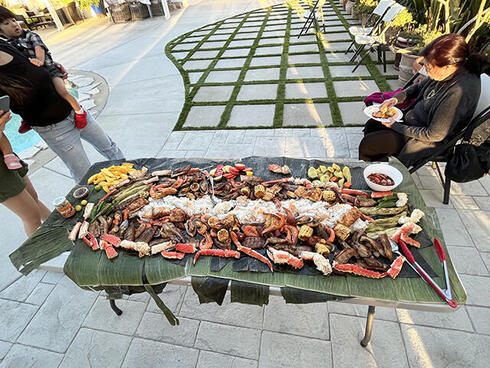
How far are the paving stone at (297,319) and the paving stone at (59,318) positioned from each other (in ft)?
5.85

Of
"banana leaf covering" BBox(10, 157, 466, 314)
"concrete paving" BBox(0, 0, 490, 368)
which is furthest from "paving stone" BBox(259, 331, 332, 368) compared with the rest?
"banana leaf covering" BBox(10, 157, 466, 314)

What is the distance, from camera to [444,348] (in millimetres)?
1964

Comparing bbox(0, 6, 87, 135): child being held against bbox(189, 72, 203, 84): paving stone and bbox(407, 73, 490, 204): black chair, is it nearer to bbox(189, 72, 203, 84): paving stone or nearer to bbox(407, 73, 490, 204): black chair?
bbox(407, 73, 490, 204): black chair

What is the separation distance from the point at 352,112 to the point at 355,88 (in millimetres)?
1043

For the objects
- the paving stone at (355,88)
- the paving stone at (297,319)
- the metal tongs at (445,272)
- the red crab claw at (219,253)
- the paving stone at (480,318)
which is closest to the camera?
the metal tongs at (445,272)

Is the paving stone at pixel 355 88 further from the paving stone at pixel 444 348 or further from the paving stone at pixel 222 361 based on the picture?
the paving stone at pixel 222 361

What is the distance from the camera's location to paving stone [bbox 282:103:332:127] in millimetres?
4676

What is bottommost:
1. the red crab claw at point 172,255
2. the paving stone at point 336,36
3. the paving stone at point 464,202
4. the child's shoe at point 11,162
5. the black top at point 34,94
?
the paving stone at point 464,202

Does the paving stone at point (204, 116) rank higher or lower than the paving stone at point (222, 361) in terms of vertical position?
higher

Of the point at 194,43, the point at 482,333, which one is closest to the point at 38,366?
the point at 482,333

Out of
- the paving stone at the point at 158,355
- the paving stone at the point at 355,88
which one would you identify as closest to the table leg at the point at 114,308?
the paving stone at the point at 158,355

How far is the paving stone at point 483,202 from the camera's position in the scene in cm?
293

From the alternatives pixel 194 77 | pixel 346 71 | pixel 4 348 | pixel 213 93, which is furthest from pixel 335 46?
pixel 4 348

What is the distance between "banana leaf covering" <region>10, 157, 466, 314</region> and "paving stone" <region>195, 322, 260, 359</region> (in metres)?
0.64
